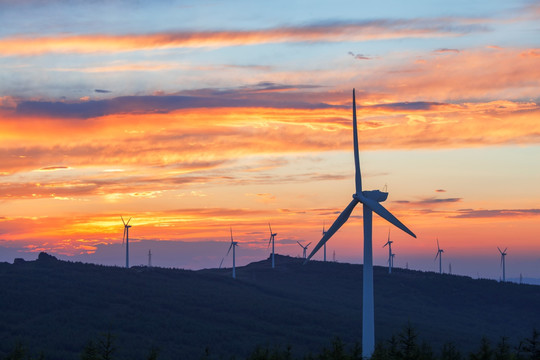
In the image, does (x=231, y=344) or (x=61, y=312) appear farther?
(x=61, y=312)

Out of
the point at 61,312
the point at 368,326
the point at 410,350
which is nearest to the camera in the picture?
the point at 410,350

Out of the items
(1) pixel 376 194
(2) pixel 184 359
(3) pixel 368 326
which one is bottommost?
(2) pixel 184 359

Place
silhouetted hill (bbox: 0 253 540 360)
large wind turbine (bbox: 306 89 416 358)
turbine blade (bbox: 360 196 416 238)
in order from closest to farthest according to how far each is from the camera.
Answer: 1. large wind turbine (bbox: 306 89 416 358)
2. turbine blade (bbox: 360 196 416 238)
3. silhouetted hill (bbox: 0 253 540 360)

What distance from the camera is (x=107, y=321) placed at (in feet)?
532

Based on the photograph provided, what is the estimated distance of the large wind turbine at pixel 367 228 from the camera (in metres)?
82.0

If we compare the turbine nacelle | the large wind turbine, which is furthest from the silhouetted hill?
the turbine nacelle

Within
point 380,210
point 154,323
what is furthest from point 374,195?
point 154,323

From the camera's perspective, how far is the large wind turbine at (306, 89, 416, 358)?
8200cm

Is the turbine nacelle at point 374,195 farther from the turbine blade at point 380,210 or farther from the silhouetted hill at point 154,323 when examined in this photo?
the silhouetted hill at point 154,323

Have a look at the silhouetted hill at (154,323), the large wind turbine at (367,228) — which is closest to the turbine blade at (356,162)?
the large wind turbine at (367,228)

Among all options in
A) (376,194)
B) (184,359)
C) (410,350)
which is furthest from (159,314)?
(410,350)

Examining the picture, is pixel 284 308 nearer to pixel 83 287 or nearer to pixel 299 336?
pixel 299 336

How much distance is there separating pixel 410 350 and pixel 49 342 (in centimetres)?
8710

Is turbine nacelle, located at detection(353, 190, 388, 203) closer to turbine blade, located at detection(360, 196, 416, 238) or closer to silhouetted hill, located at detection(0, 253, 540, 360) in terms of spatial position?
turbine blade, located at detection(360, 196, 416, 238)
